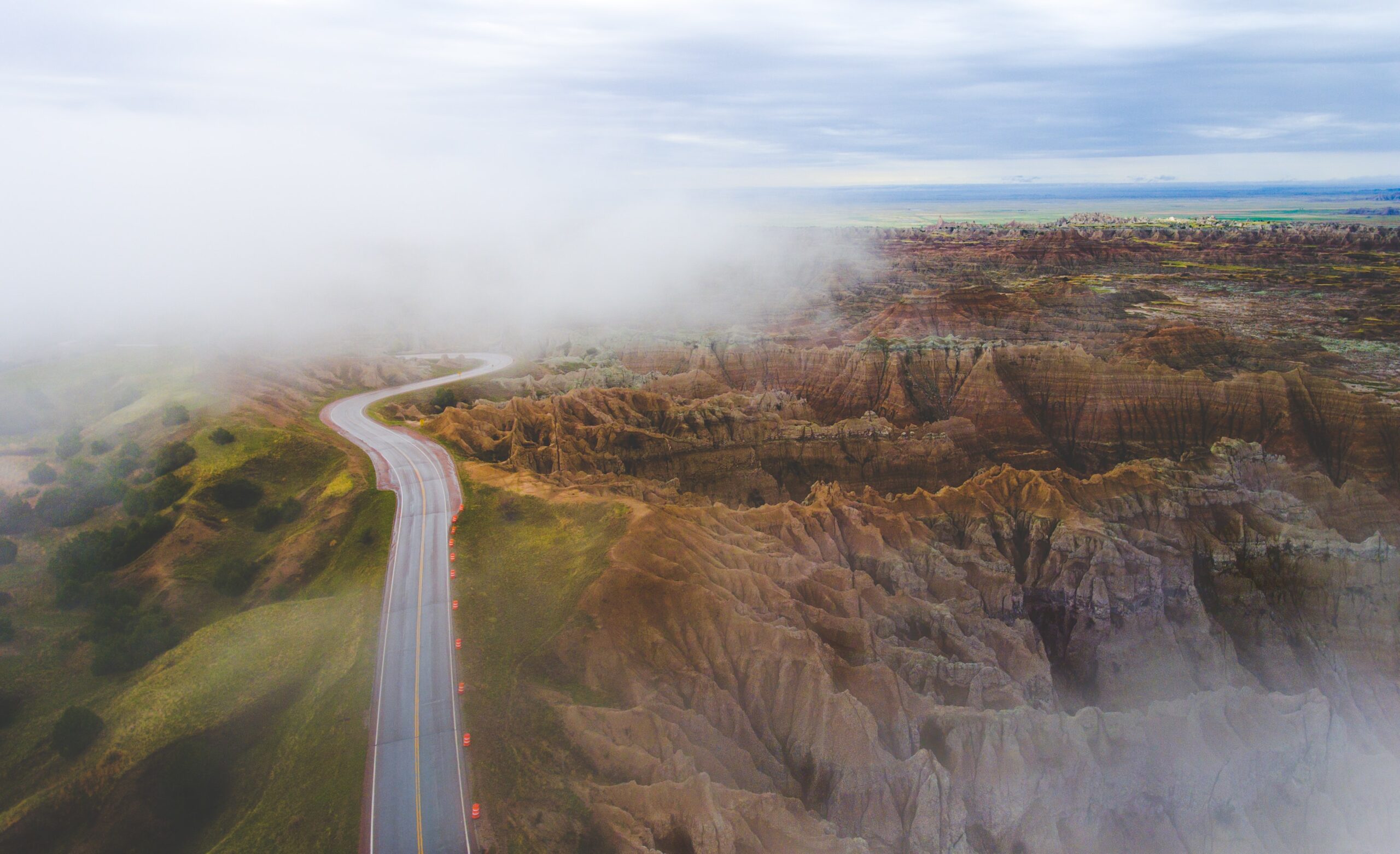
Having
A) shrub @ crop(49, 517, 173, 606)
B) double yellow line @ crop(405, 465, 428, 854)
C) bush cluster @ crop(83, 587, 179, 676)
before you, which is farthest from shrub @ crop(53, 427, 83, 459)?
double yellow line @ crop(405, 465, 428, 854)

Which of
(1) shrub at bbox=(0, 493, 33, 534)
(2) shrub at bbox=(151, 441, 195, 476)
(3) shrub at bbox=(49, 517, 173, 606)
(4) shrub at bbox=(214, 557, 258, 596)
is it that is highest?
(2) shrub at bbox=(151, 441, 195, 476)

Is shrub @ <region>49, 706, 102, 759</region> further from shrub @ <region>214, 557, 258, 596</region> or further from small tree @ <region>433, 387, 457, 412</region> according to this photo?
small tree @ <region>433, 387, 457, 412</region>

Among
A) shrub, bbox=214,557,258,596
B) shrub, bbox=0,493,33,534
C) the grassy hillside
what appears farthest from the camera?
shrub, bbox=0,493,33,534

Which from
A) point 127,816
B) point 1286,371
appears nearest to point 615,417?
point 127,816

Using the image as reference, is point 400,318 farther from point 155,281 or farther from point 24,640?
point 24,640

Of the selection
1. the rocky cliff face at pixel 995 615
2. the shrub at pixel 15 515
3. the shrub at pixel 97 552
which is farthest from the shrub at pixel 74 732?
the shrub at pixel 15 515
